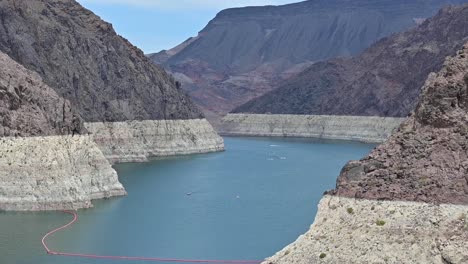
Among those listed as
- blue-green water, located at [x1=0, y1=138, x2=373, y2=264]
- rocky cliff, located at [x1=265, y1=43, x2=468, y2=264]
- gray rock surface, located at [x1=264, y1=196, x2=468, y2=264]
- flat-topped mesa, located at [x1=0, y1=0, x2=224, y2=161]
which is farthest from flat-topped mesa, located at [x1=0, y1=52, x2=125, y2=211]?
flat-topped mesa, located at [x1=0, y1=0, x2=224, y2=161]

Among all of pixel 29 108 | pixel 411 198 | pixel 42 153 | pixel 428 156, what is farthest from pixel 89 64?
pixel 411 198

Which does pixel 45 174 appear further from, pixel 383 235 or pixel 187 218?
pixel 383 235

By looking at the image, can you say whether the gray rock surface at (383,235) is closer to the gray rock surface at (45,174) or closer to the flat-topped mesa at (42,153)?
the gray rock surface at (45,174)

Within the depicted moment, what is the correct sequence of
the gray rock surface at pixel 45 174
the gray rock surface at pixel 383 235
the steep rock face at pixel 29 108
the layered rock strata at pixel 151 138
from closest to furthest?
1. the gray rock surface at pixel 383 235
2. the gray rock surface at pixel 45 174
3. the steep rock face at pixel 29 108
4. the layered rock strata at pixel 151 138

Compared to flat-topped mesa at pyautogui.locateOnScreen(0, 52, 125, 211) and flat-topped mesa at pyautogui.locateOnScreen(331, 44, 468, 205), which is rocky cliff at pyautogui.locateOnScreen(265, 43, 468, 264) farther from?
flat-topped mesa at pyautogui.locateOnScreen(0, 52, 125, 211)

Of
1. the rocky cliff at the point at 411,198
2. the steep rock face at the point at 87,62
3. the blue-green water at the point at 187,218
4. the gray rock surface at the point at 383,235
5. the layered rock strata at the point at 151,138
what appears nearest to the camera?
the gray rock surface at the point at 383,235

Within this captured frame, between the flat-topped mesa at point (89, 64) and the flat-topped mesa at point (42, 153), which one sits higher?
the flat-topped mesa at point (89, 64)

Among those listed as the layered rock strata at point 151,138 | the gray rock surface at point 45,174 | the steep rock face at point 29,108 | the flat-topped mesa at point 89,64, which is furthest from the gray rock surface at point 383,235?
the layered rock strata at point 151,138

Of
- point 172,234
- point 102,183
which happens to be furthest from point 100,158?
point 172,234
